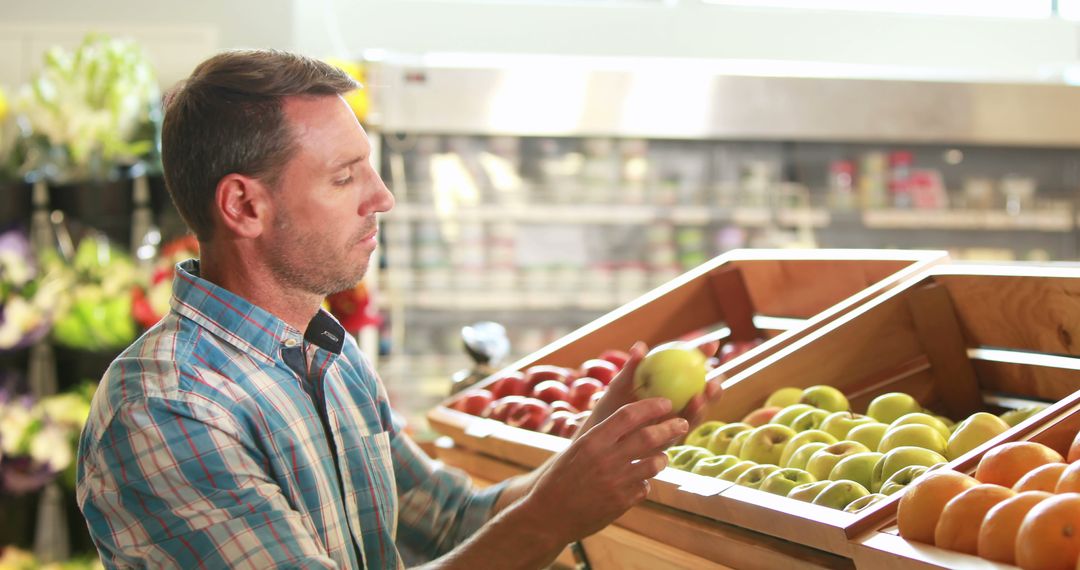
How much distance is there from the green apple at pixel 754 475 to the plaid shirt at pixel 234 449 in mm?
528

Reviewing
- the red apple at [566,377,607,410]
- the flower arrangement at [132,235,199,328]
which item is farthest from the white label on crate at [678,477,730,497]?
the flower arrangement at [132,235,199,328]

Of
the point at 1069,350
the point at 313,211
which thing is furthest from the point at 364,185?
the point at 1069,350

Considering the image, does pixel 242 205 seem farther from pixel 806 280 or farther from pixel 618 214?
pixel 618 214

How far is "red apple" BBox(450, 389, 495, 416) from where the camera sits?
255 centimetres

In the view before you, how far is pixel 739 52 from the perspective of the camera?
6176 mm

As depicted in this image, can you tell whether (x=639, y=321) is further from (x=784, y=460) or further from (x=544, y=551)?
(x=544, y=551)

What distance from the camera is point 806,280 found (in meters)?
2.66

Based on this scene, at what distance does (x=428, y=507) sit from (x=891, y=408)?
32.2 inches

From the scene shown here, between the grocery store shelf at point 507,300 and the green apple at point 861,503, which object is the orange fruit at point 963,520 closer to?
the green apple at point 861,503

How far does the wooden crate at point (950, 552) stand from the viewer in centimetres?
110

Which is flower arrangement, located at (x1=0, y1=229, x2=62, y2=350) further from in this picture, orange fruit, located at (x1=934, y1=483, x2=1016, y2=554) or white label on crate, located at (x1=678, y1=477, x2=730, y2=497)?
orange fruit, located at (x1=934, y1=483, x2=1016, y2=554)

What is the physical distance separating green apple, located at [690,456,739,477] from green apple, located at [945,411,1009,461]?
327 millimetres

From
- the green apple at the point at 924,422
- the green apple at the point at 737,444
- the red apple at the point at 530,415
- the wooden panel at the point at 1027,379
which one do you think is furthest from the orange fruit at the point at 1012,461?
the red apple at the point at 530,415

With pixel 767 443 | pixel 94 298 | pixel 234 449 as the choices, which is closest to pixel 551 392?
pixel 767 443
